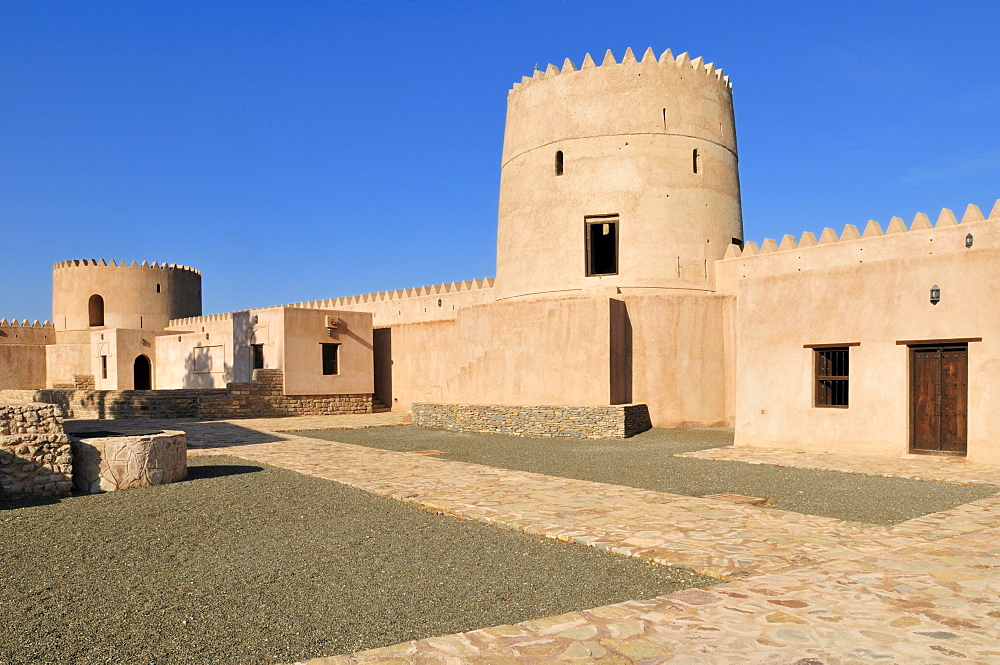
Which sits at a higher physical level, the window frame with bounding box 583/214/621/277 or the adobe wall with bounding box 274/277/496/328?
the window frame with bounding box 583/214/621/277

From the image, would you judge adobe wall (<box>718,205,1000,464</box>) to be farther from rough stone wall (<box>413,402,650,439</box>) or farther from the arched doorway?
the arched doorway

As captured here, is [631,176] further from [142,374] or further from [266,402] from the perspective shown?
[142,374]

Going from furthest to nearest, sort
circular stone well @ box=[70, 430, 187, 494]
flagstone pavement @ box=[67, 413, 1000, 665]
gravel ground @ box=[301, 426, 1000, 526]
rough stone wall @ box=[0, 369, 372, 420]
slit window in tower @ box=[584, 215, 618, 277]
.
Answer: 1. rough stone wall @ box=[0, 369, 372, 420]
2. slit window in tower @ box=[584, 215, 618, 277]
3. circular stone well @ box=[70, 430, 187, 494]
4. gravel ground @ box=[301, 426, 1000, 526]
5. flagstone pavement @ box=[67, 413, 1000, 665]

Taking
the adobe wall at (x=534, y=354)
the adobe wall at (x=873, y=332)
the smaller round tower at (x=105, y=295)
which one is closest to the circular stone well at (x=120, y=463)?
the adobe wall at (x=534, y=354)

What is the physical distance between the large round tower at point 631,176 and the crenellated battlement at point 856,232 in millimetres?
985

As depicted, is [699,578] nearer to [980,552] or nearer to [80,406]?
[980,552]

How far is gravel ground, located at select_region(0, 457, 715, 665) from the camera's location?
3920mm

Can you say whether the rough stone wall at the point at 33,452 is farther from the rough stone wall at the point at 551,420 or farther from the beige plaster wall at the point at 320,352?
the beige plaster wall at the point at 320,352

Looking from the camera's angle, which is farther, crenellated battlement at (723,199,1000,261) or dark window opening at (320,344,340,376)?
dark window opening at (320,344,340,376)

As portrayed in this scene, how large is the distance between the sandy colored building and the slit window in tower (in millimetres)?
71

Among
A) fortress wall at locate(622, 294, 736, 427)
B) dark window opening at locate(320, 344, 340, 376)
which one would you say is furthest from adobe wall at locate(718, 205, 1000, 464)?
dark window opening at locate(320, 344, 340, 376)

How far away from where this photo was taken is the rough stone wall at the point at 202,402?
778 inches

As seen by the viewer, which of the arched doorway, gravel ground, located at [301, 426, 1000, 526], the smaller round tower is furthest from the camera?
the smaller round tower

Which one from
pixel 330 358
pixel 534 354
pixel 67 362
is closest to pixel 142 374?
pixel 67 362
